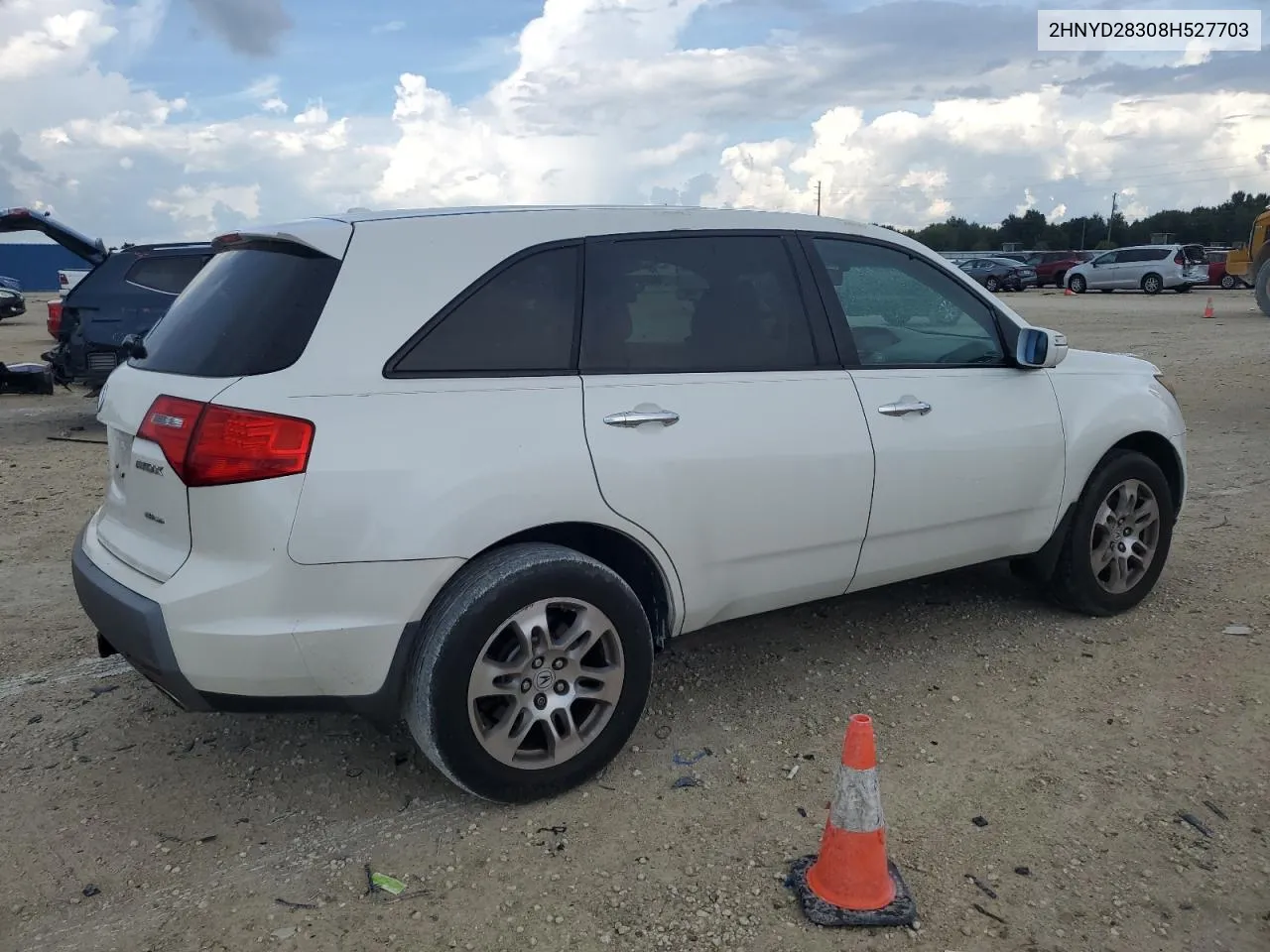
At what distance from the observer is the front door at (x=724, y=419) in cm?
327

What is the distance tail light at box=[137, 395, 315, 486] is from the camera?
275cm

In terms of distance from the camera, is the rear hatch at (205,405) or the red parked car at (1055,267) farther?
the red parked car at (1055,267)

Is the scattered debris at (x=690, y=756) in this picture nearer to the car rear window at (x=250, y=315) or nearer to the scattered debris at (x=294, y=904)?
the scattered debris at (x=294, y=904)

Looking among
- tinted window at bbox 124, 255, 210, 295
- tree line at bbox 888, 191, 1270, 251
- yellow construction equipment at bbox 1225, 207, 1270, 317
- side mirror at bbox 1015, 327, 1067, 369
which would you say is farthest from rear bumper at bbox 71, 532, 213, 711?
tree line at bbox 888, 191, 1270, 251

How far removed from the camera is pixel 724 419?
3408 mm

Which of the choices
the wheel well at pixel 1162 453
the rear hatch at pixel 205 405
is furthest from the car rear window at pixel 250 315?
the wheel well at pixel 1162 453

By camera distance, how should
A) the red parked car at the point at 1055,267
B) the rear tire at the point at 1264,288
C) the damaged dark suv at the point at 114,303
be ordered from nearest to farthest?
1. the damaged dark suv at the point at 114,303
2. the rear tire at the point at 1264,288
3. the red parked car at the point at 1055,267

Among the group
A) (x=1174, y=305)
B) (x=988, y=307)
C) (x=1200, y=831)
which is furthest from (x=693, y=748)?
(x=1174, y=305)

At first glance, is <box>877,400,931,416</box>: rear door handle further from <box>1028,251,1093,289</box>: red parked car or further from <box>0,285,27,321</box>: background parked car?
<box>1028,251,1093,289</box>: red parked car

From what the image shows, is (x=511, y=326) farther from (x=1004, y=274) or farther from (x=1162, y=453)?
(x=1004, y=274)

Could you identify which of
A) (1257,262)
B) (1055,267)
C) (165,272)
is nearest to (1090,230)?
(1055,267)

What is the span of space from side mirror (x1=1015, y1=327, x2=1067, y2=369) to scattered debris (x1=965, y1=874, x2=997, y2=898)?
214 centimetres

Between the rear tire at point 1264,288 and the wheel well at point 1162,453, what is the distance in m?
17.7

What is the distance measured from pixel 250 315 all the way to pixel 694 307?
4.66 ft
